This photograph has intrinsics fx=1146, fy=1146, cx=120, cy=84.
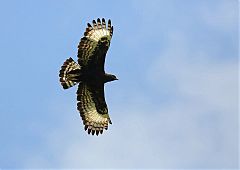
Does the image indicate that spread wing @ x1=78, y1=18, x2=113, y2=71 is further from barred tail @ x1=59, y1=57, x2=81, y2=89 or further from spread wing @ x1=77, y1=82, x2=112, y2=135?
spread wing @ x1=77, y1=82, x2=112, y2=135

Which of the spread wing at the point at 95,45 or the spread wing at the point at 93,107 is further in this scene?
the spread wing at the point at 93,107

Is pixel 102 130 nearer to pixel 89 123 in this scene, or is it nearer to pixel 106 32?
pixel 89 123

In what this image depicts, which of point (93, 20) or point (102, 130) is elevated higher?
point (93, 20)

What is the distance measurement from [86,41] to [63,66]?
110 centimetres

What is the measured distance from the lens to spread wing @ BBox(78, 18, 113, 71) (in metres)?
37.0

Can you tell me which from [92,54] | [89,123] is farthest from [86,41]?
[89,123]

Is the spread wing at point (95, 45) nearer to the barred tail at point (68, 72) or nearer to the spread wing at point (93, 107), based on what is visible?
the barred tail at point (68, 72)

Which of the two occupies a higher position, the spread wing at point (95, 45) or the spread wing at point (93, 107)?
the spread wing at point (95, 45)

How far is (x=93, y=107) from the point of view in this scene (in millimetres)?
38062

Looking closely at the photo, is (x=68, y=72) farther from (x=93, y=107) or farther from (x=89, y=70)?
(x=93, y=107)

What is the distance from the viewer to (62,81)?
3722cm

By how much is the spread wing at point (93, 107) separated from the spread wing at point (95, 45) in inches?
35.4

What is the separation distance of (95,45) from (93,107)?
2.27m

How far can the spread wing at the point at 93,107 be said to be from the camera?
37719 mm
